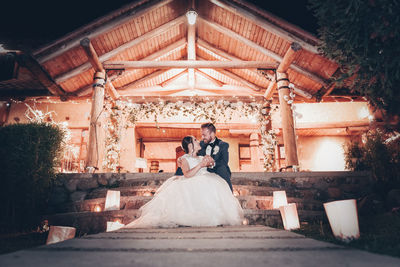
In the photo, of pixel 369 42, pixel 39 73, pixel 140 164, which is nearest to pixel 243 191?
pixel 369 42

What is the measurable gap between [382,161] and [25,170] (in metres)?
8.38

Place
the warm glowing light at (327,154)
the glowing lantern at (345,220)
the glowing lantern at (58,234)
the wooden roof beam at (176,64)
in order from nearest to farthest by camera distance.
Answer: the glowing lantern at (345,220), the glowing lantern at (58,234), the wooden roof beam at (176,64), the warm glowing light at (327,154)

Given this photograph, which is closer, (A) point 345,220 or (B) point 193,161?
(A) point 345,220

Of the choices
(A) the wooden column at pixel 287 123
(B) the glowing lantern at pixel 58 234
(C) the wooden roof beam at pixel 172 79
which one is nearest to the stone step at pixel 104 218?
(B) the glowing lantern at pixel 58 234

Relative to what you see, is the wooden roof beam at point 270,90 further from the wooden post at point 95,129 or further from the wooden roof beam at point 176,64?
→ the wooden post at point 95,129

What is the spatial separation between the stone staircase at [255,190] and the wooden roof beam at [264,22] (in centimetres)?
369

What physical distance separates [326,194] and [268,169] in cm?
299

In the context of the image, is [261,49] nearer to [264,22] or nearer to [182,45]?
[264,22]

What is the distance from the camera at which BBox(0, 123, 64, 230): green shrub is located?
14.5ft

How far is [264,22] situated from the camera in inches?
296

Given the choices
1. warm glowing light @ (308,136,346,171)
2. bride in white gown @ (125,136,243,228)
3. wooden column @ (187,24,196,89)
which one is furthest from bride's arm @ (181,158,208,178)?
warm glowing light @ (308,136,346,171)

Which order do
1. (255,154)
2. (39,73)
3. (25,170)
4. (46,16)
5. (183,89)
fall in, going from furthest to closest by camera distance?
(255,154) < (183,89) < (46,16) < (39,73) < (25,170)

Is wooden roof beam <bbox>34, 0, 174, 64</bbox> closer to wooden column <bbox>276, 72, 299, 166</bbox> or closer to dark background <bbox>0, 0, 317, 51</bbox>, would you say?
dark background <bbox>0, 0, 317, 51</bbox>

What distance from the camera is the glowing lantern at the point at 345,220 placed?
262 cm
